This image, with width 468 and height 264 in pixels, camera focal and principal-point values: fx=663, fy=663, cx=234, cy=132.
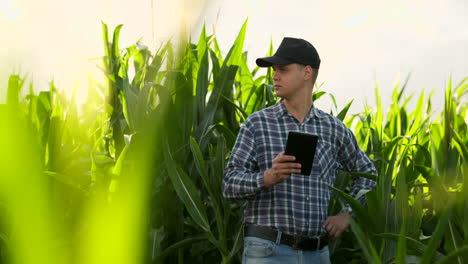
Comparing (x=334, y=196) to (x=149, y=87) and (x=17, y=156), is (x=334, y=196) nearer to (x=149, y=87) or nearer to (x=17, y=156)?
(x=149, y=87)

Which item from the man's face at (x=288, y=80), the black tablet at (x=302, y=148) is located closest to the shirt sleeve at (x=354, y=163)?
the man's face at (x=288, y=80)

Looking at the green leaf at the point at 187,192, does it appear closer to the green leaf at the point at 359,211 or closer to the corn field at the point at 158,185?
the corn field at the point at 158,185

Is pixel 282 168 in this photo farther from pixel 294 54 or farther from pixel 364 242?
pixel 294 54

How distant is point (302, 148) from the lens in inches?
65.9

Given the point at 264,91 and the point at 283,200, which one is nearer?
the point at 283,200

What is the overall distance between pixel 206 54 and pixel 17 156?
773 millimetres

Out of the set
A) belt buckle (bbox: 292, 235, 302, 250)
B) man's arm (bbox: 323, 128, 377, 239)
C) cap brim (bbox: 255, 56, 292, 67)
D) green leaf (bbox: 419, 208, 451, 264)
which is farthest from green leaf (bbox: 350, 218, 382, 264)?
cap brim (bbox: 255, 56, 292, 67)

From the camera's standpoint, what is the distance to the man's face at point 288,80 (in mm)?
1877

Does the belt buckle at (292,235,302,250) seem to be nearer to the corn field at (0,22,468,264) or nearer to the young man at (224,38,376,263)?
the young man at (224,38,376,263)

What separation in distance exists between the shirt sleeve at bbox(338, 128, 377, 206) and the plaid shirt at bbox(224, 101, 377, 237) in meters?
0.07

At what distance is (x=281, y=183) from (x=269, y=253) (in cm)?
20

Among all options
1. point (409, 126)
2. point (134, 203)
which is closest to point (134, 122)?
point (134, 203)

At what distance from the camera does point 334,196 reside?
214cm

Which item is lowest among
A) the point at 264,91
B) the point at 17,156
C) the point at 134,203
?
the point at 134,203
